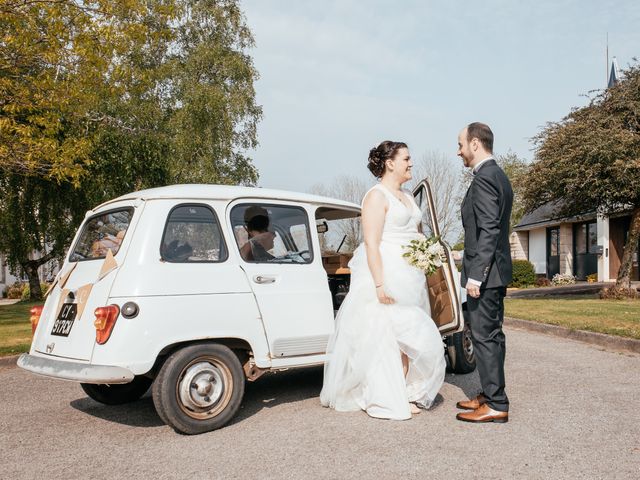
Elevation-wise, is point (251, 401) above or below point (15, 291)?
above

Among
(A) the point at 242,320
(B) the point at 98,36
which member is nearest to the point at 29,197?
(B) the point at 98,36

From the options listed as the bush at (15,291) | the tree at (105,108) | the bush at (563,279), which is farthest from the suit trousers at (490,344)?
the bush at (15,291)

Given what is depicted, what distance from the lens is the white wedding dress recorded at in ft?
17.1

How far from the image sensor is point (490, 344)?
193 inches

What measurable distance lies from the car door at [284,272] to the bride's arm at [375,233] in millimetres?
629

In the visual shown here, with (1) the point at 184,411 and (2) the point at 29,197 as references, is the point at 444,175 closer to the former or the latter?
(2) the point at 29,197

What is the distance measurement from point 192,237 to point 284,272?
0.90 m

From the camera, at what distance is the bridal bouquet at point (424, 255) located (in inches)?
210

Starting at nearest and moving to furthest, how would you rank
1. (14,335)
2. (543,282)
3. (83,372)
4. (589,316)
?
(83,372) < (14,335) < (589,316) < (543,282)

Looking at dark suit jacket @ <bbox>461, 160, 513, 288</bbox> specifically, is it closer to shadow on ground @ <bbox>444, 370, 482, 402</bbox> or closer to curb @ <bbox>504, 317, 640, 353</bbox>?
shadow on ground @ <bbox>444, 370, 482, 402</bbox>

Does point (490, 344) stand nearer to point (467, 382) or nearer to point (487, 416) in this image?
point (487, 416)

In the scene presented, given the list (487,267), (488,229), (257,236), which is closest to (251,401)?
(257,236)

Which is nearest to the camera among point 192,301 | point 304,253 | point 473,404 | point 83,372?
point 83,372

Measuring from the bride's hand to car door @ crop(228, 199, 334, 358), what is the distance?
24.0 inches
